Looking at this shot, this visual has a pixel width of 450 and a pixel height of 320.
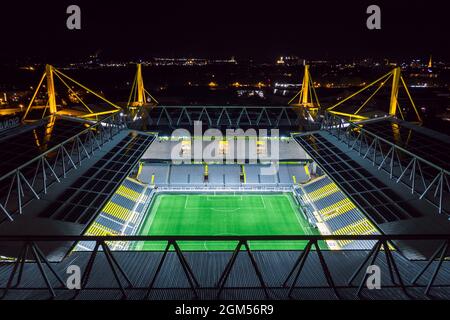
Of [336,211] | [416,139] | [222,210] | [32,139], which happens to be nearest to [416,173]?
[416,139]

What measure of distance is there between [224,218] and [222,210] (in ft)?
4.56

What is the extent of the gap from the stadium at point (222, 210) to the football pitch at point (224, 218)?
149 millimetres

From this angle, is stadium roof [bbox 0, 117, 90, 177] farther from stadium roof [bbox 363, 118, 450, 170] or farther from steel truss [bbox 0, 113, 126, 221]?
stadium roof [bbox 363, 118, 450, 170]

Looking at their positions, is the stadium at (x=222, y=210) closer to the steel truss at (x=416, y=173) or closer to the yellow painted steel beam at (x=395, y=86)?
the steel truss at (x=416, y=173)

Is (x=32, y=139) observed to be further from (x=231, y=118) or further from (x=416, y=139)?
(x=416, y=139)

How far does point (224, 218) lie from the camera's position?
25.1m

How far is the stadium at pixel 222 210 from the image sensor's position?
Result: 8891 mm

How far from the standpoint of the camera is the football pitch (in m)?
21.5

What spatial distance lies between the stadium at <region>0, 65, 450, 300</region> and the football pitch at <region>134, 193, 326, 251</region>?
15cm

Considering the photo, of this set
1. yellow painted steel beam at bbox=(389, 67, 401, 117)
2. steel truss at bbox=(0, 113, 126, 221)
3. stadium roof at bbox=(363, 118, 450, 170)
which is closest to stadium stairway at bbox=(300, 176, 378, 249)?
stadium roof at bbox=(363, 118, 450, 170)

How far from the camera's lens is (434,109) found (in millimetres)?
56031

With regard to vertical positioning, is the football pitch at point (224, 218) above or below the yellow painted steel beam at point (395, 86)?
below

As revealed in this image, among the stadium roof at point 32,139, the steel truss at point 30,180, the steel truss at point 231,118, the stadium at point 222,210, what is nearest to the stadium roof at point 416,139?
the stadium at point 222,210
